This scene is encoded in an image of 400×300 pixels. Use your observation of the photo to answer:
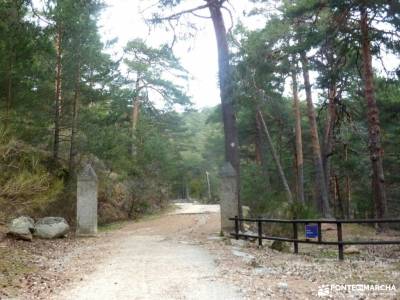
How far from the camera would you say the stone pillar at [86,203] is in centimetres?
1516

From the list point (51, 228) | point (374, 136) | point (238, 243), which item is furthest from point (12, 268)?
point (374, 136)

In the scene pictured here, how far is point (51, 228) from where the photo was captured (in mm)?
13758

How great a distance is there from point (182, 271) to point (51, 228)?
7.22 metres

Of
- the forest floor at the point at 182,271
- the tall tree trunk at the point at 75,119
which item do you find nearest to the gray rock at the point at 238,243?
the forest floor at the point at 182,271

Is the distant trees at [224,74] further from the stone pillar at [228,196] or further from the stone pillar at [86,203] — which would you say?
the stone pillar at [86,203]

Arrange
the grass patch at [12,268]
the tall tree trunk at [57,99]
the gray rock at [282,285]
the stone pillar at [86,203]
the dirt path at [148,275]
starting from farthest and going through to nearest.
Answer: the tall tree trunk at [57,99], the stone pillar at [86,203], the grass patch at [12,268], the gray rock at [282,285], the dirt path at [148,275]

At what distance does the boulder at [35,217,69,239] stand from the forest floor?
742mm

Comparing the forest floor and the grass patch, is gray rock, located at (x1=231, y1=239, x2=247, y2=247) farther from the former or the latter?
the grass patch

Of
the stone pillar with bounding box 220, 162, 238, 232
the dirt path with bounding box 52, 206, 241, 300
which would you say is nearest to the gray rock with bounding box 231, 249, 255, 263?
the dirt path with bounding box 52, 206, 241, 300

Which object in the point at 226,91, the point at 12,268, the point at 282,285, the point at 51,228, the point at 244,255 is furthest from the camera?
the point at 226,91

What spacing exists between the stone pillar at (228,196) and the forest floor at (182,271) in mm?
1703

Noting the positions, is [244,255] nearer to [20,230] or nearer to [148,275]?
[148,275]

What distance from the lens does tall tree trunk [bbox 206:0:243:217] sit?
14977mm

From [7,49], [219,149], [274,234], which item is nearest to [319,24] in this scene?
[274,234]
